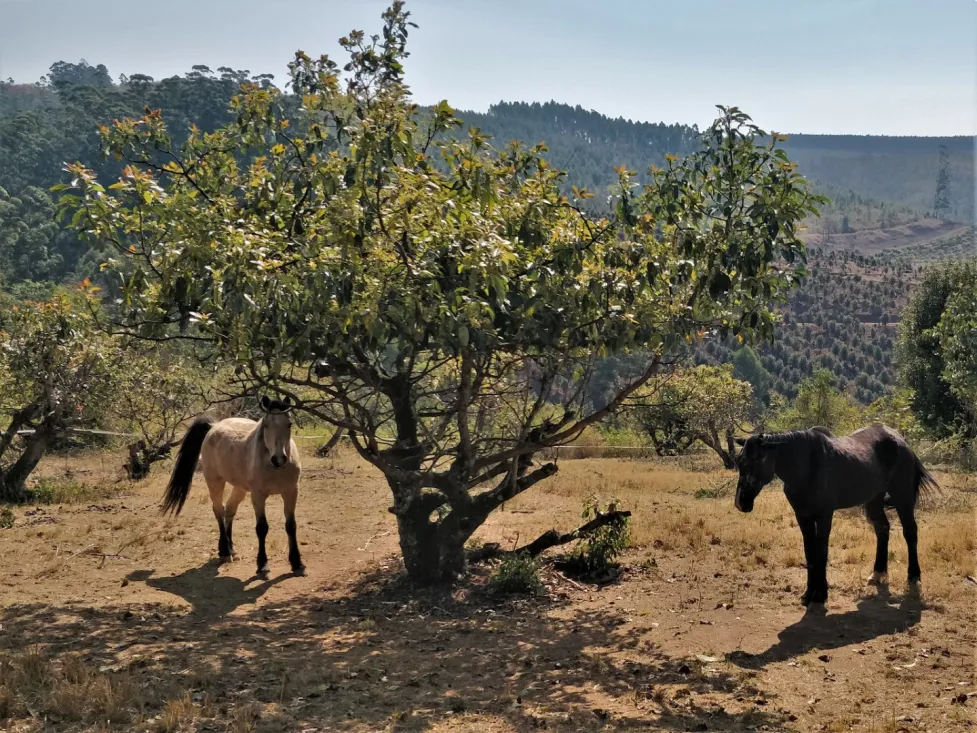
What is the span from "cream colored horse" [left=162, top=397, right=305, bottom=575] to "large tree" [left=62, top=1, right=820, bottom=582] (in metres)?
1.31

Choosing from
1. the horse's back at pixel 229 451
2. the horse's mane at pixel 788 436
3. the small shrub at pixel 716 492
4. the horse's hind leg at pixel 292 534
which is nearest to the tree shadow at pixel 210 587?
the horse's hind leg at pixel 292 534

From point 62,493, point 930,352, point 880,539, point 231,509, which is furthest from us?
point 930,352

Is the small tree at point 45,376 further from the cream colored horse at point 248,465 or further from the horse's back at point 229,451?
the horse's back at point 229,451

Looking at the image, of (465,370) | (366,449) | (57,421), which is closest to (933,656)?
(465,370)

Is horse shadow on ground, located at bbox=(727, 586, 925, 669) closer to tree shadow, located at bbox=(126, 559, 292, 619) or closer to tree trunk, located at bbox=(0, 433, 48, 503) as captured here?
tree shadow, located at bbox=(126, 559, 292, 619)

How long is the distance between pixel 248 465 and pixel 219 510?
1.68 metres

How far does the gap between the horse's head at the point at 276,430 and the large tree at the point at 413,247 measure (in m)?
1.10

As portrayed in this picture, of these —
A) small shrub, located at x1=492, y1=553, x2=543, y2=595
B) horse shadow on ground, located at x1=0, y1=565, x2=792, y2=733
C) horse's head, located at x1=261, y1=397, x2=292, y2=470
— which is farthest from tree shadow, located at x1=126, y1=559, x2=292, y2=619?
small shrub, located at x1=492, y1=553, x2=543, y2=595

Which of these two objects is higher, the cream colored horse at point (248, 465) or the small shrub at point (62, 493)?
the cream colored horse at point (248, 465)

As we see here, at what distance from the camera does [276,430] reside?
35.0 feet

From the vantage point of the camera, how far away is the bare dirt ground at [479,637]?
20.2ft

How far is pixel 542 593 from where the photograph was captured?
10.1 m

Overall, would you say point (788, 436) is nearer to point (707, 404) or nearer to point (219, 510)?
point (219, 510)

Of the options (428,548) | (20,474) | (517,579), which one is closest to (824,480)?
(517,579)
